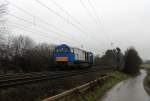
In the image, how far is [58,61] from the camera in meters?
34.9

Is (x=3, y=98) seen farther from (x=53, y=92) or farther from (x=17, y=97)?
(x=53, y=92)

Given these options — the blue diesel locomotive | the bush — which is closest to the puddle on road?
the blue diesel locomotive

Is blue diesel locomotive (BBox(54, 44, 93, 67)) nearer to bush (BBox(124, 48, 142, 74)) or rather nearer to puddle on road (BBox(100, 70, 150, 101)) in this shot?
puddle on road (BBox(100, 70, 150, 101))

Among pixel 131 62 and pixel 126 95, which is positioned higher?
pixel 131 62

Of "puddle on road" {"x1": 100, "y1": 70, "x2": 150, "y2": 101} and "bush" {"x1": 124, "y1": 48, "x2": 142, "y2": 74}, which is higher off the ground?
"bush" {"x1": 124, "y1": 48, "x2": 142, "y2": 74}

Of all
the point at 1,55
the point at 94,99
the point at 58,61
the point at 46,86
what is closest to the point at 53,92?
the point at 46,86

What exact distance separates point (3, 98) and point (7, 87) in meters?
2.25

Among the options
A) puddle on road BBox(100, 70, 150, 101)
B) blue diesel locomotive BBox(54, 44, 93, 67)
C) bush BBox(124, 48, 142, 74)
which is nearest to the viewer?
puddle on road BBox(100, 70, 150, 101)

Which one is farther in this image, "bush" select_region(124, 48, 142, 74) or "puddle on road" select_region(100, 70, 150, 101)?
"bush" select_region(124, 48, 142, 74)

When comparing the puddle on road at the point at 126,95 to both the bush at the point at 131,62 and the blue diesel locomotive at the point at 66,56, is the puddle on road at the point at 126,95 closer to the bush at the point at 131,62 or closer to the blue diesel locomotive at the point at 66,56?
the blue diesel locomotive at the point at 66,56

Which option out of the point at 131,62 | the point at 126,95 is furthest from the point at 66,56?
the point at 131,62

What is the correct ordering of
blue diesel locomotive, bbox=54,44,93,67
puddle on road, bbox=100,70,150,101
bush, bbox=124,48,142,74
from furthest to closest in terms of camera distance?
bush, bbox=124,48,142,74 → blue diesel locomotive, bbox=54,44,93,67 → puddle on road, bbox=100,70,150,101

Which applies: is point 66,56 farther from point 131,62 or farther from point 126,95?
point 131,62

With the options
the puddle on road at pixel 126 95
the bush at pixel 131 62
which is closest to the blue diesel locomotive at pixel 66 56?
the puddle on road at pixel 126 95
